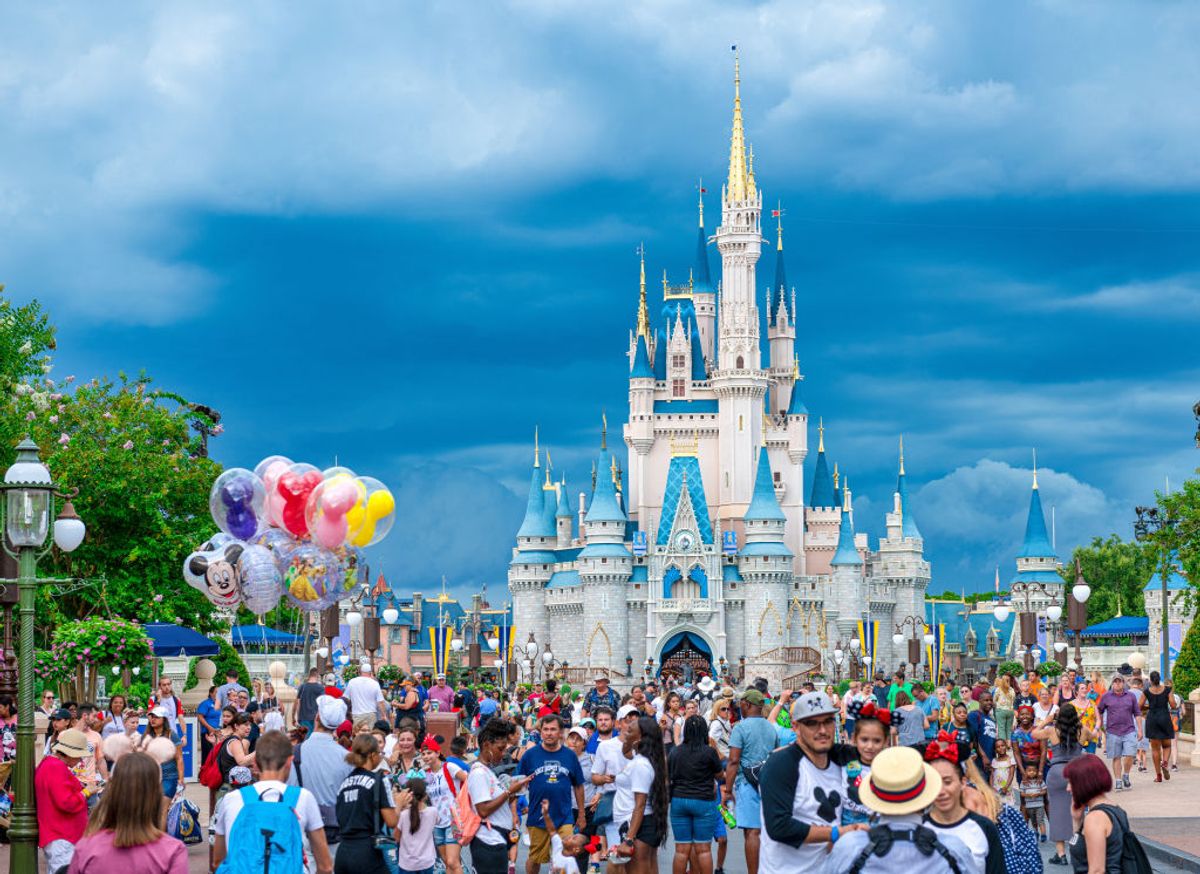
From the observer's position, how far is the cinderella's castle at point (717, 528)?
311 feet

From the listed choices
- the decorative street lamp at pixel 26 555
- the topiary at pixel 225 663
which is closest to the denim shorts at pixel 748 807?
the decorative street lamp at pixel 26 555

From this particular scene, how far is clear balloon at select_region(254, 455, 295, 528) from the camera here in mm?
20938

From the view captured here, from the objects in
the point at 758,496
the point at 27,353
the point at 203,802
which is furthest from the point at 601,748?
the point at 758,496

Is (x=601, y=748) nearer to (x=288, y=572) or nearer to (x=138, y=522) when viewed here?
(x=288, y=572)

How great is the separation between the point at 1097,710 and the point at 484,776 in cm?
1421

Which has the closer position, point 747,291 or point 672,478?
point 672,478

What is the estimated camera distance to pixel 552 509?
10794cm

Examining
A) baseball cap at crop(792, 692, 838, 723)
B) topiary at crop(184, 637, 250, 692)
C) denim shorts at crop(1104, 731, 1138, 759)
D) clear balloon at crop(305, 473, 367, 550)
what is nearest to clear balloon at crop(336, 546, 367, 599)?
clear balloon at crop(305, 473, 367, 550)

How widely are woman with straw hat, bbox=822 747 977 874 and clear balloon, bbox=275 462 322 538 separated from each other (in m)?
14.3

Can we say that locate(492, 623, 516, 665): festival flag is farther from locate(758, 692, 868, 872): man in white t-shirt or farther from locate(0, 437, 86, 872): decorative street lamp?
locate(758, 692, 868, 872): man in white t-shirt

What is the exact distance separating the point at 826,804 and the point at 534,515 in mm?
96001

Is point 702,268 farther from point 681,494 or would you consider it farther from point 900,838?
point 900,838

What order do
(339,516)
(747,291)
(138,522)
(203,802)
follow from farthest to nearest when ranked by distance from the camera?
1. (747,291)
2. (138,522)
3. (203,802)
4. (339,516)

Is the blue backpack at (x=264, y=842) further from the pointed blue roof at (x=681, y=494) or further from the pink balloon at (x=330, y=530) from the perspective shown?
the pointed blue roof at (x=681, y=494)
